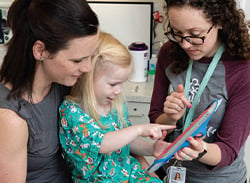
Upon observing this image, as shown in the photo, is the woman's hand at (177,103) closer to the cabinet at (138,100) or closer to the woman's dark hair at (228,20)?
the woman's dark hair at (228,20)

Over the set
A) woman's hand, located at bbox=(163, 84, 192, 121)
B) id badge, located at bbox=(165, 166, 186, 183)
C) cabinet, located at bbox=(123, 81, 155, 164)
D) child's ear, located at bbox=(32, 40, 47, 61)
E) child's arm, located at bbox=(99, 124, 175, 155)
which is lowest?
cabinet, located at bbox=(123, 81, 155, 164)

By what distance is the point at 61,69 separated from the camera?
3.45ft

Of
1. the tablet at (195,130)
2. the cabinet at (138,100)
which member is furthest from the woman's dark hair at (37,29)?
the cabinet at (138,100)

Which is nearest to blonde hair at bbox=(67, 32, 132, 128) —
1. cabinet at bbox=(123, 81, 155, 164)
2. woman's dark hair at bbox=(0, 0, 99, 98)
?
woman's dark hair at bbox=(0, 0, 99, 98)

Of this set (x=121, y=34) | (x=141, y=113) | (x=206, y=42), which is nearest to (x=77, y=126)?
(x=206, y=42)

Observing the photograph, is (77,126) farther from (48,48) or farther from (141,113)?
(141,113)

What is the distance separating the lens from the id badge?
1225mm

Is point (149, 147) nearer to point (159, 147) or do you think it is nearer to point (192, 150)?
point (159, 147)

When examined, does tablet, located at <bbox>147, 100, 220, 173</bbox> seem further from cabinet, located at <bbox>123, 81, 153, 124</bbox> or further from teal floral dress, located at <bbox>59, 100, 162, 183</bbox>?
cabinet, located at <bbox>123, 81, 153, 124</bbox>

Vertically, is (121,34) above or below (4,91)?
below

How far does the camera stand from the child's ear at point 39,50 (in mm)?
1008

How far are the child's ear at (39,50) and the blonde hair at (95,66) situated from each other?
20 cm

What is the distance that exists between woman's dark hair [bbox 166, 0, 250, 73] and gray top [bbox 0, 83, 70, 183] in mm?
553

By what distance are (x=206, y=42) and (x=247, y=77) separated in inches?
8.2
